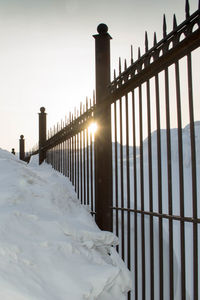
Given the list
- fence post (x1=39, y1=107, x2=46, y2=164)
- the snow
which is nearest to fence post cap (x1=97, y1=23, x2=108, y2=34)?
the snow

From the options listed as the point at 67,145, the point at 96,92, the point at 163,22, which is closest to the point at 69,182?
the point at 67,145

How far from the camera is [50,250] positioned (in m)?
2.91

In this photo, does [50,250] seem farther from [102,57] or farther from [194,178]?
[102,57]

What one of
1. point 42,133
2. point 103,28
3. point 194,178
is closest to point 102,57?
point 103,28

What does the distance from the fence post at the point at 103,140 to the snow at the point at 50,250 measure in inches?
8.9

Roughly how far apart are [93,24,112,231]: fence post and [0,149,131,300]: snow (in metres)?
0.23

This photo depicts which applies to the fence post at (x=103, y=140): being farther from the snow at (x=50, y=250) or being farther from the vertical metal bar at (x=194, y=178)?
the vertical metal bar at (x=194, y=178)

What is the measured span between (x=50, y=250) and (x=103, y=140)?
159 centimetres

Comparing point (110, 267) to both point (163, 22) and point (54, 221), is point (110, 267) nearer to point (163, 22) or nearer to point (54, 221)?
point (54, 221)

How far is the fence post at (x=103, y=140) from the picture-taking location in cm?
400

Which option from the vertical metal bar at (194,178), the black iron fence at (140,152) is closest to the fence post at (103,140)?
the black iron fence at (140,152)

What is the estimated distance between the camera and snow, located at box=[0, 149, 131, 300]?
2496 millimetres

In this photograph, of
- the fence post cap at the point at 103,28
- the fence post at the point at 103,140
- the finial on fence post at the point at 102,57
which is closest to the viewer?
the fence post at the point at 103,140

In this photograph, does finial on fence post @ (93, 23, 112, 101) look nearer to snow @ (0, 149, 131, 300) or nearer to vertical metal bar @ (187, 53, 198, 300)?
snow @ (0, 149, 131, 300)
